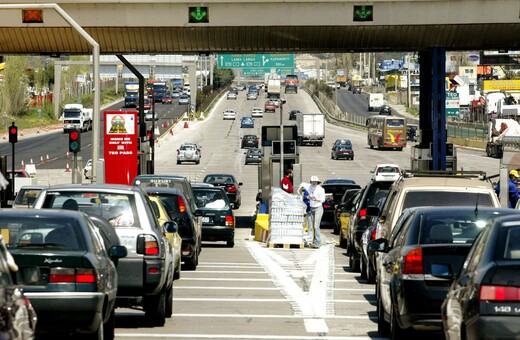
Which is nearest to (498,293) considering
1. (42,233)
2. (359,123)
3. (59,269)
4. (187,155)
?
(59,269)

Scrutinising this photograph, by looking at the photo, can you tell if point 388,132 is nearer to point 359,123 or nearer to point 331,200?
point 359,123

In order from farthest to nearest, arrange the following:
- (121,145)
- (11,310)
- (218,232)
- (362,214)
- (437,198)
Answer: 1. (121,145)
2. (218,232)
3. (362,214)
4. (437,198)
5. (11,310)

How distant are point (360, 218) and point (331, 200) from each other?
19.5m

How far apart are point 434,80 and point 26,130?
85.7 metres

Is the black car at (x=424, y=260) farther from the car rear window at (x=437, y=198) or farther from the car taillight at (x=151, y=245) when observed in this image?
the car rear window at (x=437, y=198)

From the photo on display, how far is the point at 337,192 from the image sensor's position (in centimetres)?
4659

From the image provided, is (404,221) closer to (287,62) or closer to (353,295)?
(353,295)

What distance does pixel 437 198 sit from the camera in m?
18.7

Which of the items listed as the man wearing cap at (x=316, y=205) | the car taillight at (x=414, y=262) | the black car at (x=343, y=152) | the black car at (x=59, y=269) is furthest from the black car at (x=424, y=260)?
the black car at (x=343, y=152)

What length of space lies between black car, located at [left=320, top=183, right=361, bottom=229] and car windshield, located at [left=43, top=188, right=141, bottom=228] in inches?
1058

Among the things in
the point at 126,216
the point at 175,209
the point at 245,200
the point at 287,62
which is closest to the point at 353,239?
the point at 175,209

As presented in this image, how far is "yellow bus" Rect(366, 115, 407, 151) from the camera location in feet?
335

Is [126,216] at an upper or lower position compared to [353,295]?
upper

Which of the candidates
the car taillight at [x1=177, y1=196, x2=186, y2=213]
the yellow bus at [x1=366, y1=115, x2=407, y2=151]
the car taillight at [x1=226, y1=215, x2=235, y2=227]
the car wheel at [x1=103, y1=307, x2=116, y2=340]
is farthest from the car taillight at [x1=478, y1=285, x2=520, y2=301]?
the yellow bus at [x1=366, y1=115, x2=407, y2=151]
